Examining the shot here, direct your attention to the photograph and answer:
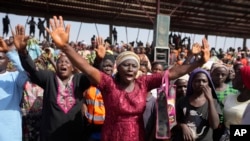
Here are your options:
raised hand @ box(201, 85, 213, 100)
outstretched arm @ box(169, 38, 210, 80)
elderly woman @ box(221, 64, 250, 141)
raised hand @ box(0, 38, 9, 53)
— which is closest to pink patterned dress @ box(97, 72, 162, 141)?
outstretched arm @ box(169, 38, 210, 80)

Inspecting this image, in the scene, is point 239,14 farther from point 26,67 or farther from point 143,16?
point 26,67

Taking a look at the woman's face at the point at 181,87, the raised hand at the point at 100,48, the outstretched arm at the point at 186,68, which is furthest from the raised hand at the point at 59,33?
the woman's face at the point at 181,87

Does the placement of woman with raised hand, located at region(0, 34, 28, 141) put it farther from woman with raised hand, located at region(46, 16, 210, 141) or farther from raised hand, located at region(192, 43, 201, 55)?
raised hand, located at region(192, 43, 201, 55)

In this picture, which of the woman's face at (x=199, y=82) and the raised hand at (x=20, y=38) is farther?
the woman's face at (x=199, y=82)

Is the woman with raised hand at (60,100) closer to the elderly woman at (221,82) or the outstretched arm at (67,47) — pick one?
the outstretched arm at (67,47)

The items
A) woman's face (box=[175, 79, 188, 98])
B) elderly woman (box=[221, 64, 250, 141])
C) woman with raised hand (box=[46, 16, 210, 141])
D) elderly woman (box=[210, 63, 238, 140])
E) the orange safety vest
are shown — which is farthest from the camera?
woman's face (box=[175, 79, 188, 98])

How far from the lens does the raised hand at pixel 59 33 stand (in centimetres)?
244

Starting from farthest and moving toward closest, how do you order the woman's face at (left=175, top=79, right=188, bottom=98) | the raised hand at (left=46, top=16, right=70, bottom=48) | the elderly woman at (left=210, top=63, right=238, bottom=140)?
the woman's face at (left=175, top=79, right=188, bottom=98), the elderly woman at (left=210, top=63, right=238, bottom=140), the raised hand at (left=46, top=16, right=70, bottom=48)

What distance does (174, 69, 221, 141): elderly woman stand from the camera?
9.40ft

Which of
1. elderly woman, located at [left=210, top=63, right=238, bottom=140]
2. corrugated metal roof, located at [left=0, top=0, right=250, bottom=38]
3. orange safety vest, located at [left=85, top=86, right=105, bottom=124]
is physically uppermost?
corrugated metal roof, located at [left=0, top=0, right=250, bottom=38]

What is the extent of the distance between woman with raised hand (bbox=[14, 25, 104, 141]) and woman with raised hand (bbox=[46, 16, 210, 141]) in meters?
0.49

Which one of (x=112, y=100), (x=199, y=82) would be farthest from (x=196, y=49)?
(x=112, y=100)

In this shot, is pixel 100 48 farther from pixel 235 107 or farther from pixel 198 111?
pixel 235 107

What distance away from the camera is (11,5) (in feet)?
36.6
